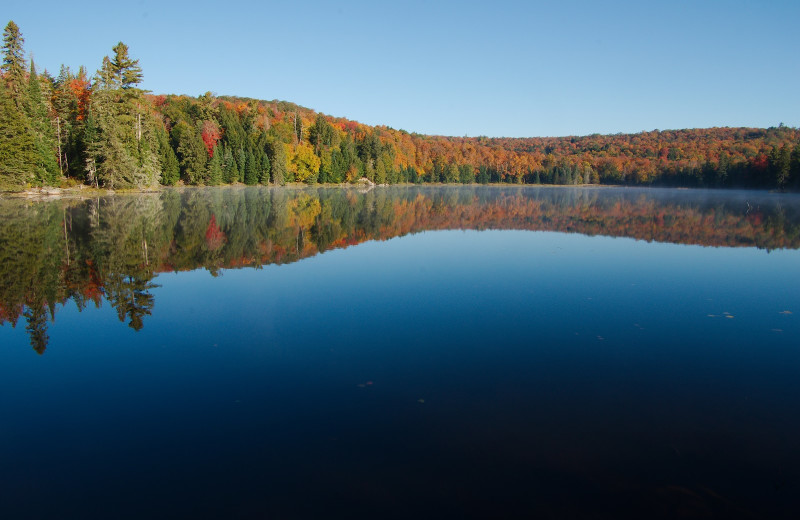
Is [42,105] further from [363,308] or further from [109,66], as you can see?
[363,308]

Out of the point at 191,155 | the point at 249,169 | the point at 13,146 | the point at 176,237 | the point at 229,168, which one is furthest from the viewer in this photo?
the point at 249,169

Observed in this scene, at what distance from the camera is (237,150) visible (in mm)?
74875

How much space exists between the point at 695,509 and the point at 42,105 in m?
56.1

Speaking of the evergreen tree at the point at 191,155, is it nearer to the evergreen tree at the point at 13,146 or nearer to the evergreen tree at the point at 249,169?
the evergreen tree at the point at 249,169

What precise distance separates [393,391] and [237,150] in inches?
2958

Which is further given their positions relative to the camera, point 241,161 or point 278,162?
point 278,162

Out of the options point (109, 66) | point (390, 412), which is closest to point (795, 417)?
point (390, 412)

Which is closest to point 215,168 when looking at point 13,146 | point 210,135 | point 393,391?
point 210,135

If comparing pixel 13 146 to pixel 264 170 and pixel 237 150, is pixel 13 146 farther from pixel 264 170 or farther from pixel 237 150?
pixel 264 170

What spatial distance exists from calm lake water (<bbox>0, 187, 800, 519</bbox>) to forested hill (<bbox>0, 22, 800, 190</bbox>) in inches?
1403

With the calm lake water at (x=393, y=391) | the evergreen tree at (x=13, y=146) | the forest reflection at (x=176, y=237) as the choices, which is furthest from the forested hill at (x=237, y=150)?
the calm lake water at (x=393, y=391)

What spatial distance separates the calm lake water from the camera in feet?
14.8

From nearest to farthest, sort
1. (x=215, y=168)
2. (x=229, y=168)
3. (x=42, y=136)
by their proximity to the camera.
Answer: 1. (x=42, y=136)
2. (x=215, y=168)
3. (x=229, y=168)

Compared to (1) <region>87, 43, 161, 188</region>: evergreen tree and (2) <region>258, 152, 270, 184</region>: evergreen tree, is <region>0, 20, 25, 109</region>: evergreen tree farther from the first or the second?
(2) <region>258, 152, 270, 184</region>: evergreen tree
